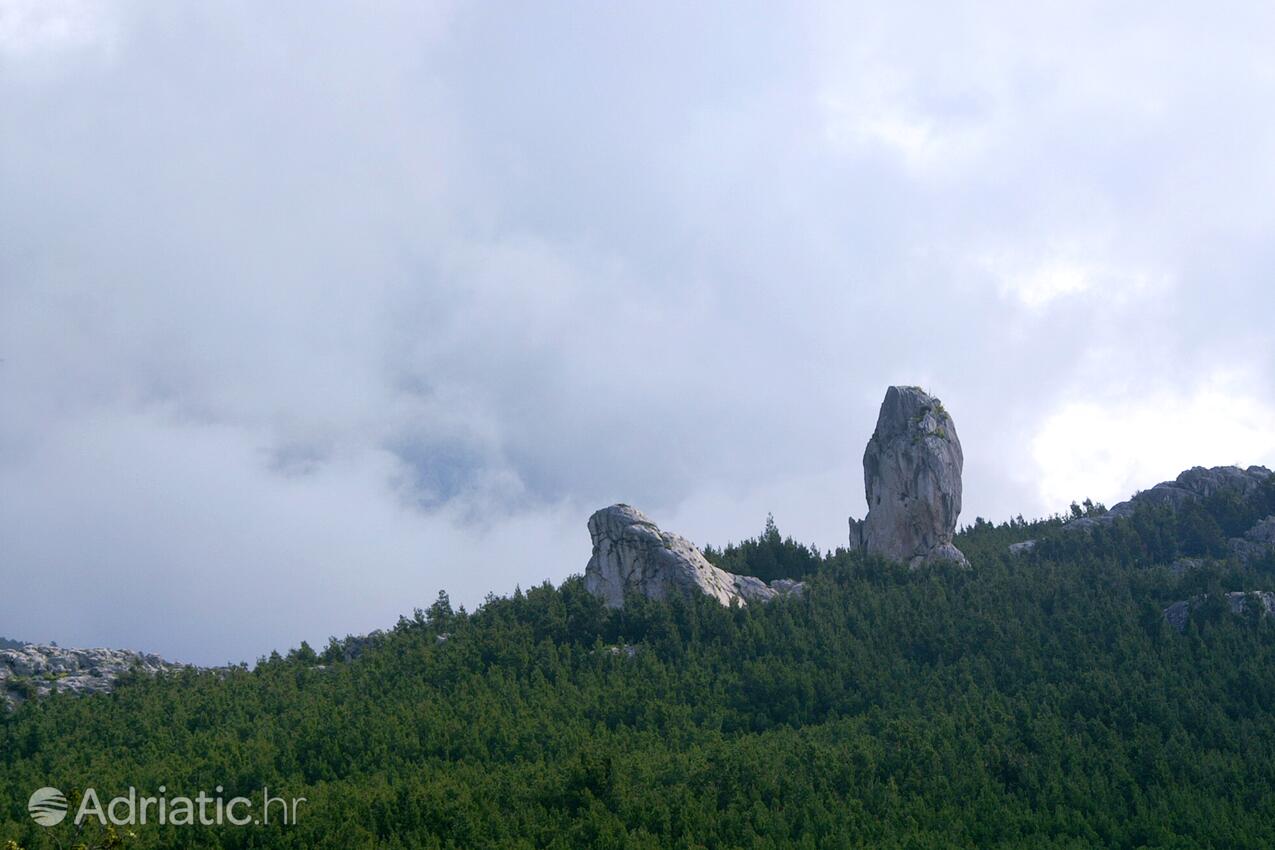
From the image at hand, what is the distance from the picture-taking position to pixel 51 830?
2936 cm

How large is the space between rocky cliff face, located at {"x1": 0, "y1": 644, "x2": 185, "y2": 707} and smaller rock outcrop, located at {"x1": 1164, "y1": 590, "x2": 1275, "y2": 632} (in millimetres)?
45403

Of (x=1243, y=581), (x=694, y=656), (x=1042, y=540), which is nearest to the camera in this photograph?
(x=694, y=656)

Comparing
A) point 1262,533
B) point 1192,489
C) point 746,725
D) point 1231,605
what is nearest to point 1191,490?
point 1192,489

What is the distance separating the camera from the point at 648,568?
2173 inches

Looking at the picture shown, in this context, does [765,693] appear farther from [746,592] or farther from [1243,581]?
[1243,581]

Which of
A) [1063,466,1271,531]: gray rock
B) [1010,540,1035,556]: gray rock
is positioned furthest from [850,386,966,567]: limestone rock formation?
[1063,466,1271,531]: gray rock

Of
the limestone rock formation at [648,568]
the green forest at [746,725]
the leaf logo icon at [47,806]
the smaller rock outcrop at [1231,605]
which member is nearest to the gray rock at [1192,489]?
the green forest at [746,725]

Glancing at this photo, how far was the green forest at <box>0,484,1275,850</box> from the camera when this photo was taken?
29625 millimetres

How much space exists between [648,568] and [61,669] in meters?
27.4

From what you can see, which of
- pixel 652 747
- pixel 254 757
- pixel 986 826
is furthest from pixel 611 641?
pixel 986 826

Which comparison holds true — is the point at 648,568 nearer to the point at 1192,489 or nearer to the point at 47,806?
the point at 47,806

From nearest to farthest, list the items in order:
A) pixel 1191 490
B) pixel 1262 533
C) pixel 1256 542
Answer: pixel 1256 542, pixel 1262 533, pixel 1191 490

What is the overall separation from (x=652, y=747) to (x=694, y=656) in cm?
1013

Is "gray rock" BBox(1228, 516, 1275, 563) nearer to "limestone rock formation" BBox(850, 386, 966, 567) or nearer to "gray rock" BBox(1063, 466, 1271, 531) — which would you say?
"gray rock" BBox(1063, 466, 1271, 531)
